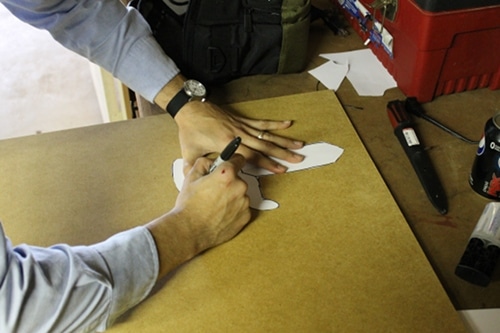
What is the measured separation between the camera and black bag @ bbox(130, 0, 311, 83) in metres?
1.05

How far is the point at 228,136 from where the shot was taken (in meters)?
0.95

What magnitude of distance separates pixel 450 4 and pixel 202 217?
0.58 m

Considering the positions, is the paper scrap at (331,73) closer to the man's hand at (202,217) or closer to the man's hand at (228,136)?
the man's hand at (228,136)

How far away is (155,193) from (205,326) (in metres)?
0.28

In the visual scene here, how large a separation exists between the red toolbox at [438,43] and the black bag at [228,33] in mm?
179

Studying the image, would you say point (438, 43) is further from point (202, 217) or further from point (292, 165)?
point (202, 217)

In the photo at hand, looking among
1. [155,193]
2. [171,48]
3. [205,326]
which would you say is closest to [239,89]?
[171,48]

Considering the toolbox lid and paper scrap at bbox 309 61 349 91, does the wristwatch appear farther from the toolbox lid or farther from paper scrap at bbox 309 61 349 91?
the toolbox lid

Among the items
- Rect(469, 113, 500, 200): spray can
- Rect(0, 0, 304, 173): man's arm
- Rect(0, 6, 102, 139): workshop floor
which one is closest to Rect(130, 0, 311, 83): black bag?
Rect(0, 0, 304, 173): man's arm

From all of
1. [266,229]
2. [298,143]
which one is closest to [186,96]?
[298,143]

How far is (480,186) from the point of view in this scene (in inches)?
33.2

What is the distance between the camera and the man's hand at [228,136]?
0.93 metres

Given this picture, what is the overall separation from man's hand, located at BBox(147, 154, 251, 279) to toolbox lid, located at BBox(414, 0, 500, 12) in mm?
450

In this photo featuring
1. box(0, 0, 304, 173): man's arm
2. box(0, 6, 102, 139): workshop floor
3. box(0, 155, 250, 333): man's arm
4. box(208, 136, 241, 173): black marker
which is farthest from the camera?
box(0, 6, 102, 139): workshop floor
